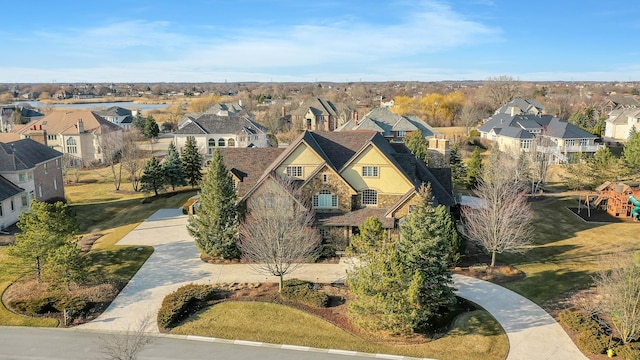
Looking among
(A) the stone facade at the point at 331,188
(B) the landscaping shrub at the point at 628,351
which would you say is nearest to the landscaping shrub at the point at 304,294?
(A) the stone facade at the point at 331,188

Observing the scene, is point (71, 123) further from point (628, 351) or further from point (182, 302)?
point (628, 351)

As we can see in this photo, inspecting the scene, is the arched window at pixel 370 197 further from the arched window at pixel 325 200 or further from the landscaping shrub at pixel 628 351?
the landscaping shrub at pixel 628 351

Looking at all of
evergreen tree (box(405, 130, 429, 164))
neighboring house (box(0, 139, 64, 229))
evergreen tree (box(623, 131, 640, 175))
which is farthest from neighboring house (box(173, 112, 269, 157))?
evergreen tree (box(623, 131, 640, 175))

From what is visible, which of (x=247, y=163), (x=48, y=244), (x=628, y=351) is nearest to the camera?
(x=628, y=351)

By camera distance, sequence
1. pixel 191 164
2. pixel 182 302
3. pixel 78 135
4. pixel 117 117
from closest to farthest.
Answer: pixel 182 302
pixel 191 164
pixel 78 135
pixel 117 117

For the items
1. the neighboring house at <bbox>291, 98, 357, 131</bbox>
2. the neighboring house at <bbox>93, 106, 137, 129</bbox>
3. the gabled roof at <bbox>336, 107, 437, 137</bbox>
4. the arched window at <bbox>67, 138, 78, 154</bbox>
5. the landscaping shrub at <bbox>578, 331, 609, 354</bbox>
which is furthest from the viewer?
the neighboring house at <bbox>93, 106, 137, 129</bbox>

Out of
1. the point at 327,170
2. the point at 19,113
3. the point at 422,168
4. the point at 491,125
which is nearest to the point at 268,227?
the point at 327,170

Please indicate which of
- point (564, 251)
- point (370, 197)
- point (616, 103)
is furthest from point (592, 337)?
point (616, 103)

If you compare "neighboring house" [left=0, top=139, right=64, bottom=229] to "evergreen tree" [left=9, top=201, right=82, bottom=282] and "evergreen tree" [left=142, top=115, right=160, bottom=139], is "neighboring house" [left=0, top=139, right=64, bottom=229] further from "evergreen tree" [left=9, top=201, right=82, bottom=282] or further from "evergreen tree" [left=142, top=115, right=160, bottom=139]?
"evergreen tree" [left=142, top=115, right=160, bottom=139]
